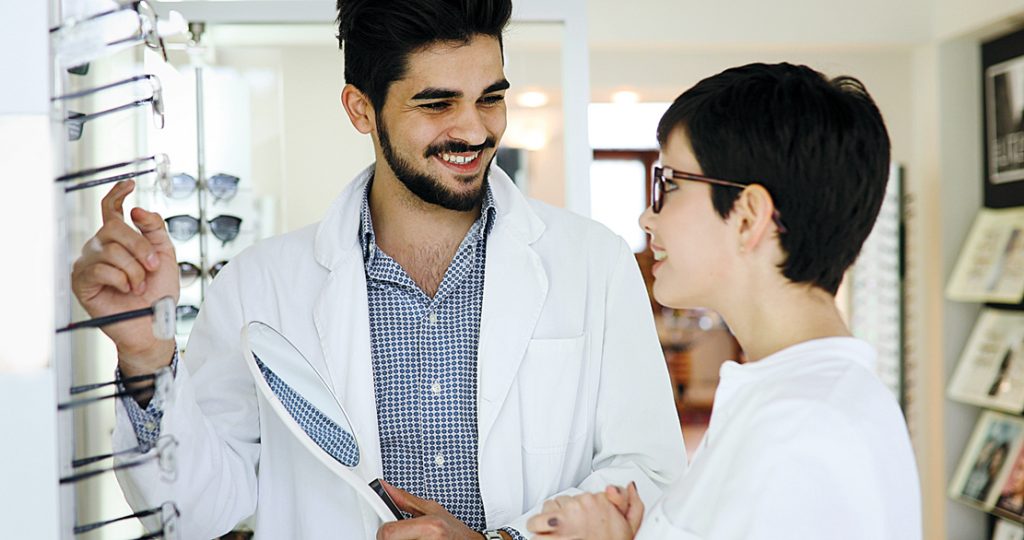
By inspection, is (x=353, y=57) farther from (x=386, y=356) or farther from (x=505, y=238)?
(x=386, y=356)

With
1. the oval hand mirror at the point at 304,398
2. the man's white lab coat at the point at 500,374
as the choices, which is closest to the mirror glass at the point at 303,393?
the oval hand mirror at the point at 304,398

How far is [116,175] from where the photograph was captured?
887 millimetres

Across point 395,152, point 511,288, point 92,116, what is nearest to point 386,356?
point 511,288

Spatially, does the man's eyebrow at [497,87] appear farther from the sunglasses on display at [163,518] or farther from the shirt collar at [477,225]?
the sunglasses on display at [163,518]

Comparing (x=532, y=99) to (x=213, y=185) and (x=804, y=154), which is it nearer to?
(x=213, y=185)

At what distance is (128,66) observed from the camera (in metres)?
1.00

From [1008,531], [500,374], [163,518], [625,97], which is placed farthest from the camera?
[625,97]

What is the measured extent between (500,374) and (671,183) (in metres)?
0.59

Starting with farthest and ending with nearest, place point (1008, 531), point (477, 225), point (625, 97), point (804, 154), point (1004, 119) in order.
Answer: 1. point (625, 97)
2. point (1004, 119)
3. point (1008, 531)
4. point (477, 225)
5. point (804, 154)

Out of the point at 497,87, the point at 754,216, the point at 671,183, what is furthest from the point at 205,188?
the point at 754,216

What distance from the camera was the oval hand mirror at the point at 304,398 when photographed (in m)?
1.35

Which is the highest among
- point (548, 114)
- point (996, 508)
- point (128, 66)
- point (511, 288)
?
point (548, 114)

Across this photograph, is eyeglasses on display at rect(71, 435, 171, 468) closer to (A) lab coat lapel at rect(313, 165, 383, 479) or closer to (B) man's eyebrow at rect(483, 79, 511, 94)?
(A) lab coat lapel at rect(313, 165, 383, 479)

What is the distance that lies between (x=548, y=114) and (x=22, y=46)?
195 centimetres
